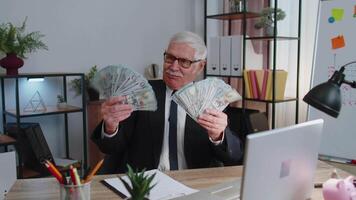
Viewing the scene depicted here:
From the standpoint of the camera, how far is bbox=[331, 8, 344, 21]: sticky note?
211cm

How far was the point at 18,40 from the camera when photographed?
8.92ft

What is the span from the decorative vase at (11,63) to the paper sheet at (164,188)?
1654mm

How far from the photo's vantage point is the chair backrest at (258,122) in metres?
2.86

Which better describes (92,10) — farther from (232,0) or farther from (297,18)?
(297,18)

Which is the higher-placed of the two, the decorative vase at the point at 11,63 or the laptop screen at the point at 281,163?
the decorative vase at the point at 11,63

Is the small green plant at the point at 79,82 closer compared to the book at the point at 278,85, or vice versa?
the book at the point at 278,85

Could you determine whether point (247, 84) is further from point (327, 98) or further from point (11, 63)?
point (327, 98)

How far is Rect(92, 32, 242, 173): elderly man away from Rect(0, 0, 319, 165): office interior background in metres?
1.48

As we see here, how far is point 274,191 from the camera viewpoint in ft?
3.20

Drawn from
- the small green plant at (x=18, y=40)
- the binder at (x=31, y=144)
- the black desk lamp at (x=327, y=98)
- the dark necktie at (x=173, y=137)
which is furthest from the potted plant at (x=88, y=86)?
the black desk lamp at (x=327, y=98)

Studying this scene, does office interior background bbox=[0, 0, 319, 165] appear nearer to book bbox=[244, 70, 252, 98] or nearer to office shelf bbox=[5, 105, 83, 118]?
office shelf bbox=[5, 105, 83, 118]

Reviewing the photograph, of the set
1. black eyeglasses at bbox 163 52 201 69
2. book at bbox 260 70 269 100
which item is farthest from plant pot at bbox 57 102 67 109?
book at bbox 260 70 269 100

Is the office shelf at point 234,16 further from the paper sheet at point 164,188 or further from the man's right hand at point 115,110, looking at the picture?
the paper sheet at point 164,188

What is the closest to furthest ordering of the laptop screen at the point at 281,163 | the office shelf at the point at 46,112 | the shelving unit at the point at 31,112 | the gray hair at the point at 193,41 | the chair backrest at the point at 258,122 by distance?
1. the laptop screen at the point at 281,163
2. the gray hair at the point at 193,41
3. the shelving unit at the point at 31,112
4. the office shelf at the point at 46,112
5. the chair backrest at the point at 258,122
